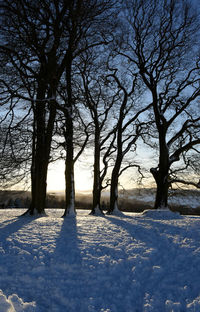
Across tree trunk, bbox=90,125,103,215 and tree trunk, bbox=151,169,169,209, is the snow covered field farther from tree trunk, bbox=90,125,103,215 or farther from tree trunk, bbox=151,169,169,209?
tree trunk, bbox=90,125,103,215

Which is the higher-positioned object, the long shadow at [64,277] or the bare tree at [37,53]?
the bare tree at [37,53]

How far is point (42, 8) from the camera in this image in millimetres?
10648

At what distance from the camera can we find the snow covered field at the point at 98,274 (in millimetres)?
3320

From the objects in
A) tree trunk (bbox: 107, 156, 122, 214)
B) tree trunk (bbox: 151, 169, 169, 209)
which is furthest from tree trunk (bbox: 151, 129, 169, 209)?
tree trunk (bbox: 107, 156, 122, 214)

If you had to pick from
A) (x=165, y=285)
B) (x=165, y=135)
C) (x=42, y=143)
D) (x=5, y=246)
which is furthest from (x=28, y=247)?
(x=165, y=135)

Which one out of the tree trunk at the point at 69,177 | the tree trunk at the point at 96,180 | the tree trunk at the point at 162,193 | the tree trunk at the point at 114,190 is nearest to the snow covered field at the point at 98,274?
the tree trunk at the point at 69,177

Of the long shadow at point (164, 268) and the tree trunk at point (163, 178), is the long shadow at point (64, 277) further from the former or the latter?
the tree trunk at point (163, 178)

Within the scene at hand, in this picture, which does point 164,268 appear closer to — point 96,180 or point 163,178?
point 163,178

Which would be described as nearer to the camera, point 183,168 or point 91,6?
point 91,6

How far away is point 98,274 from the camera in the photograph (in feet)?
13.9

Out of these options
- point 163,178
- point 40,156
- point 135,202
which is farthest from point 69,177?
point 135,202

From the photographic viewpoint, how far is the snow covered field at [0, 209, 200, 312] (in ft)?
10.9

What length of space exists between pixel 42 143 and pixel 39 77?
3589 mm

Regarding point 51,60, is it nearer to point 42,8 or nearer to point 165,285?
point 42,8
